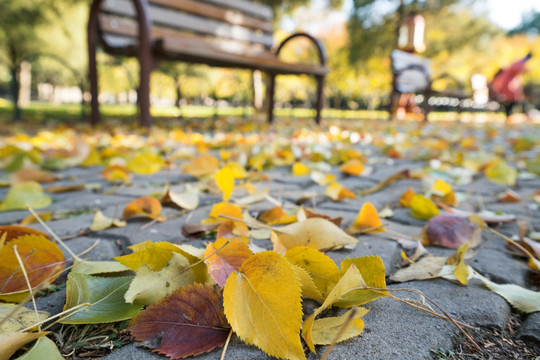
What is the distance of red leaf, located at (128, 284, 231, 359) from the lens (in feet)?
1.77

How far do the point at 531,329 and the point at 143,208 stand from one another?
3.34 ft

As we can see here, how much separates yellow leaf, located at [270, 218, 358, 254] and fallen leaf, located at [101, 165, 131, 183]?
44.2 inches

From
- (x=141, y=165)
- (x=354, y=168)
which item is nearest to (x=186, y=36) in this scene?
(x=141, y=165)

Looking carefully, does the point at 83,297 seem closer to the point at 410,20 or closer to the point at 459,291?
the point at 459,291

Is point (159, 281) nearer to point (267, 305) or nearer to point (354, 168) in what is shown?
point (267, 305)

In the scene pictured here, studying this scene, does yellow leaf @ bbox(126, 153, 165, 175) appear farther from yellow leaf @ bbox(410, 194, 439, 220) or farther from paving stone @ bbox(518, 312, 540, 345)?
paving stone @ bbox(518, 312, 540, 345)

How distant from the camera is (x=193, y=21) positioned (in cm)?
503

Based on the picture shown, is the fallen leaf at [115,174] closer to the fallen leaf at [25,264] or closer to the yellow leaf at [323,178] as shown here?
the yellow leaf at [323,178]

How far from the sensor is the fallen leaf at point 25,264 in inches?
24.5

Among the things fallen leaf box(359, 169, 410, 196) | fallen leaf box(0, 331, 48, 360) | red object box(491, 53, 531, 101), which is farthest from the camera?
red object box(491, 53, 531, 101)

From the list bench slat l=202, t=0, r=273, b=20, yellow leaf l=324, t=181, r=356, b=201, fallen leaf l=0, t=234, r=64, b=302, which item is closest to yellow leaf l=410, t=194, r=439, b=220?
yellow leaf l=324, t=181, r=356, b=201

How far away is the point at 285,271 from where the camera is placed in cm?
52

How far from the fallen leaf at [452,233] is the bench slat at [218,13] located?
4.76 m

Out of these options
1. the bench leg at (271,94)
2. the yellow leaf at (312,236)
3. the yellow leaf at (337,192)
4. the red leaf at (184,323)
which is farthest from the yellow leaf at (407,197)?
the bench leg at (271,94)
